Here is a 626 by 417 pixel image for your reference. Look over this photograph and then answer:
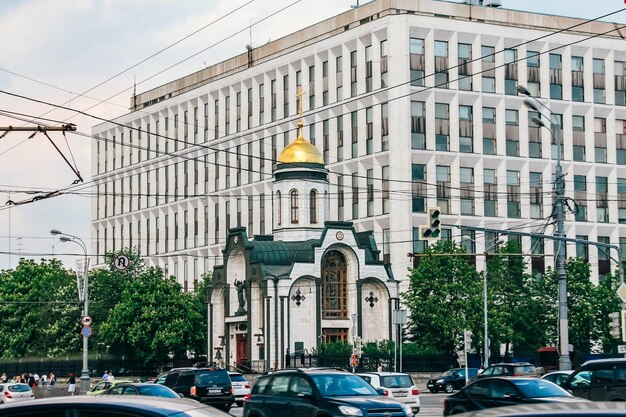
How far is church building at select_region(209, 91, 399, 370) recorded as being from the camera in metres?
72.8

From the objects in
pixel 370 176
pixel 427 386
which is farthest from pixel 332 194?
pixel 427 386

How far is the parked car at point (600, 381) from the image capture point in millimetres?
30141

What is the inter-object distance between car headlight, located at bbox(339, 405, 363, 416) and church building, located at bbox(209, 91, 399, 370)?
153 feet

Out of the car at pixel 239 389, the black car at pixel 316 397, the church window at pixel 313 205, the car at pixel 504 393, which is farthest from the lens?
the church window at pixel 313 205

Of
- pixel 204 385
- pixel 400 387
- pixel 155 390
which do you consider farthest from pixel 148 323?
pixel 155 390

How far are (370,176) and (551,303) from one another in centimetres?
1853

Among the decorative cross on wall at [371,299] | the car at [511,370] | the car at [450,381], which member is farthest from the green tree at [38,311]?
the car at [511,370]

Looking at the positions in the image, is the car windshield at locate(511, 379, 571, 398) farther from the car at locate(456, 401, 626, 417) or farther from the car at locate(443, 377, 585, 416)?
the car at locate(456, 401, 626, 417)

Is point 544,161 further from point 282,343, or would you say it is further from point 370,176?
point 282,343

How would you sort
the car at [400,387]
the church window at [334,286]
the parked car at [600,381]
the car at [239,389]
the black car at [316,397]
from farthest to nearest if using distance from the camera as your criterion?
the church window at [334,286] → the car at [239,389] → the car at [400,387] → the parked car at [600,381] → the black car at [316,397]

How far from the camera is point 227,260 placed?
78.6 m

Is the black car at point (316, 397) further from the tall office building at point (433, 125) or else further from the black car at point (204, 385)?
the tall office building at point (433, 125)

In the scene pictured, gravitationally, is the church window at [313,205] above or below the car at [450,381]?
above

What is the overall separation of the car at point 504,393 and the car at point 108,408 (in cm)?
1636
